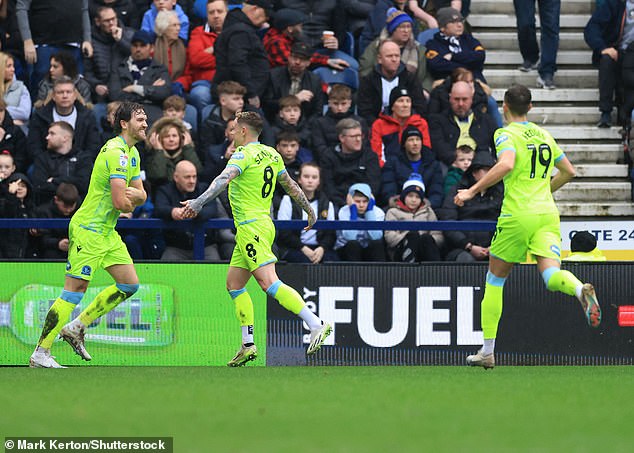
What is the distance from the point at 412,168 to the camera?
1554cm

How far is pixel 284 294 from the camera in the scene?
1191 centimetres

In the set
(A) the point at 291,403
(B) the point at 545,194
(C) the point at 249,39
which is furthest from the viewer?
(C) the point at 249,39

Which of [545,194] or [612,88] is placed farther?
[612,88]

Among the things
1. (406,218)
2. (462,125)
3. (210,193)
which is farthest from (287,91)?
(210,193)

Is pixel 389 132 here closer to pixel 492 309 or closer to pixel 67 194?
pixel 67 194

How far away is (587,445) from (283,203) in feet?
27.7

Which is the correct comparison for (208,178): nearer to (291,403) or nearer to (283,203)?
(283,203)

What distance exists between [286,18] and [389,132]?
218cm

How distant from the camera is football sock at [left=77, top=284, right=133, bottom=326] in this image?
1196 cm

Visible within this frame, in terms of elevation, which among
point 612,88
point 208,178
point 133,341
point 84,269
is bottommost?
point 133,341

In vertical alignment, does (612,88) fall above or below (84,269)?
above

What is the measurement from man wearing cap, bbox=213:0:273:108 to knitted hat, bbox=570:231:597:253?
14.5 feet

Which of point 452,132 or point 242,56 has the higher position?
point 242,56

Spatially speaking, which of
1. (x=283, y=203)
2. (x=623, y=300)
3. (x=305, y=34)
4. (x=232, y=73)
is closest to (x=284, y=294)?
(x=283, y=203)
